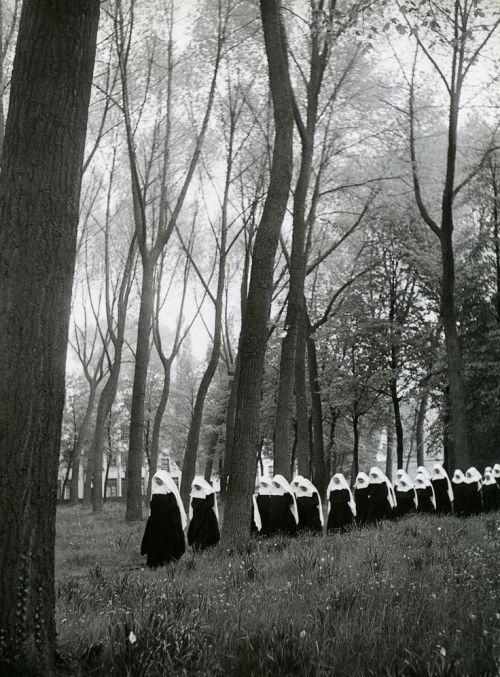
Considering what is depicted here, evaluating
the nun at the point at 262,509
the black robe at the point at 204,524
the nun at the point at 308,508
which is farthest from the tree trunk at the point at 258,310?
the nun at the point at 308,508

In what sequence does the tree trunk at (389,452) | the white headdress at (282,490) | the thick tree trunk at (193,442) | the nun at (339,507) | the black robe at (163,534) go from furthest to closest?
the tree trunk at (389,452) → the thick tree trunk at (193,442) → the nun at (339,507) → the white headdress at (282,490) → the black robe at (163,534)

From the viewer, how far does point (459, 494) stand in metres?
14.9

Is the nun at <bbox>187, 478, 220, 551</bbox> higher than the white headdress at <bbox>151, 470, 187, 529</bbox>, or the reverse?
the white headdress at <bbox>151, 470, 187, 529</bbox>

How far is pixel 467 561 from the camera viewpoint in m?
6.51

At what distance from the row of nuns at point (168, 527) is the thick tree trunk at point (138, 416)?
4974 mm

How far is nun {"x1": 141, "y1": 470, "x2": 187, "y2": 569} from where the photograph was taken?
30.8 ft

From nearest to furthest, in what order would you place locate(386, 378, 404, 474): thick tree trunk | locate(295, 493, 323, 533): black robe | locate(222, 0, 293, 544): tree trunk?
locate(222, 0, 293, 544): tree trunk < locate(295, 493, 323, 533): black robe < locate(386, 378, 404, 474): thick tree trunk

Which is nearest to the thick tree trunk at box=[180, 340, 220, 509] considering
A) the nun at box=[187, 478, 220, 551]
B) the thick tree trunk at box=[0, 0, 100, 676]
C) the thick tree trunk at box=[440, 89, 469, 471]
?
the thick tree trunk at box=[440, 89, 469, 471]

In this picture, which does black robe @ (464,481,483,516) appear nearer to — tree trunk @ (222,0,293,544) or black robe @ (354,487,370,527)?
black robe @ (354,487,370,527)

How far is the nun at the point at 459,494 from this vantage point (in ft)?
48.3

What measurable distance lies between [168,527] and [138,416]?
6417mm

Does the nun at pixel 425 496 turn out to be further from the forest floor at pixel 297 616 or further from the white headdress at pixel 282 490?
the forest floor at pixel 297 616

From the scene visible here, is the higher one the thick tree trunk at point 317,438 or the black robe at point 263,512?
the thick tree trunk at point 317,438

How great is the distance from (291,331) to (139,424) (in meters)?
4.88
